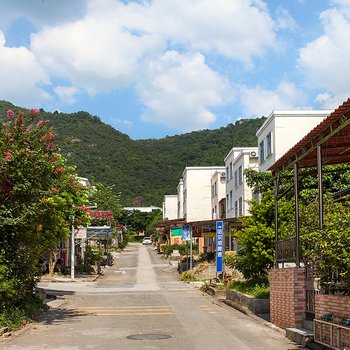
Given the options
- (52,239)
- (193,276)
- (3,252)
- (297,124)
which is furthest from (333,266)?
(193,276)

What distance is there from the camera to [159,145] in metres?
160

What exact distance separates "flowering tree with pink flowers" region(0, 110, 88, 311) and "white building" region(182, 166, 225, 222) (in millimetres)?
59110

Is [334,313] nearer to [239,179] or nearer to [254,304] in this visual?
[254,304]

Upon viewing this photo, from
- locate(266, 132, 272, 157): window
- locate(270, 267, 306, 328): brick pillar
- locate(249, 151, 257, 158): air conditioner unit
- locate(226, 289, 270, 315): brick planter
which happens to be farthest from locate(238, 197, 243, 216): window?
locate(270, 267, 306, 328): brick pillar

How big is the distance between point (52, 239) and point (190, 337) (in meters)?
6.39

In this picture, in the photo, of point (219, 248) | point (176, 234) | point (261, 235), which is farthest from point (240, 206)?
point (261, 235)

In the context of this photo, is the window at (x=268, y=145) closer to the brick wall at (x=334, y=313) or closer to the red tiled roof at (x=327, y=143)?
the red tiled roof at (x=327, y=143)

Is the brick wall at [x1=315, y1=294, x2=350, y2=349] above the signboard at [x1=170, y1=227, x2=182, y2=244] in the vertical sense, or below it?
below

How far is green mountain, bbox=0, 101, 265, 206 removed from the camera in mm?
128750

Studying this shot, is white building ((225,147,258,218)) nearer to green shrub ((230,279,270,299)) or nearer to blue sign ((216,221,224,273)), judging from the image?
blue sign ((216,221,224,273))

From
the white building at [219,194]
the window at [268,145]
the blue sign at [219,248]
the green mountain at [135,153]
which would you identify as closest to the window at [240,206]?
the window at [268,145]

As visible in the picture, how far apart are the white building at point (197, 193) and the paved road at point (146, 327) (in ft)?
157

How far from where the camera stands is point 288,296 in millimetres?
14633

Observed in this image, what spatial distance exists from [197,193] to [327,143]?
63.0 metres
